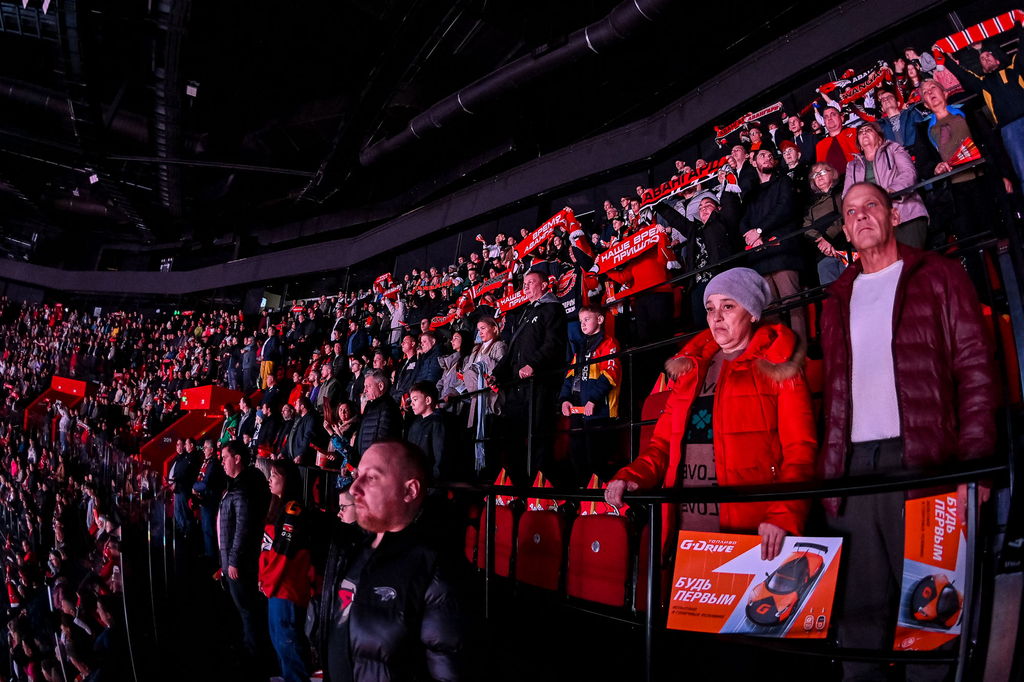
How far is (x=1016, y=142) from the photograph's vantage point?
3.25m

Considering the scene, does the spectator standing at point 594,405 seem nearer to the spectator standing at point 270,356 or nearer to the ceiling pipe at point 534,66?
the ceiling pipe at point 534,66

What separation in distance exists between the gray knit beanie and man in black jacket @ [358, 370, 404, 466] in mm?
3278

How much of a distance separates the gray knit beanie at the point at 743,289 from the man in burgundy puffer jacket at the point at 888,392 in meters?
0.27

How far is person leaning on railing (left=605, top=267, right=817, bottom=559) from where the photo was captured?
79.4 inches

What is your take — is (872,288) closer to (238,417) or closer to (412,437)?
(412,437)

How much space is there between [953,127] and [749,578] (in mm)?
3927

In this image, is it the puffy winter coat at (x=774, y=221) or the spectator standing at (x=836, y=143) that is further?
the spectator standing at (x=836, y=143)

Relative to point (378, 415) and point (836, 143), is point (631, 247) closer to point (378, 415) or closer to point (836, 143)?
point (836, 143)

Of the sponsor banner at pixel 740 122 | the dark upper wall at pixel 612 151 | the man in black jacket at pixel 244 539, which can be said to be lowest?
the man in black jacket at pixel 244 539

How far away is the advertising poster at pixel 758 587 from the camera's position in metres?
1.71

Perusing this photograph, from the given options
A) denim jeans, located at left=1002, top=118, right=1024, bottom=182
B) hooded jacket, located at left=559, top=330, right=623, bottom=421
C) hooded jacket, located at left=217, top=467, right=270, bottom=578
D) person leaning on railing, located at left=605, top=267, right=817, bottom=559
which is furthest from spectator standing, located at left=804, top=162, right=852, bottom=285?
hooded jacket, located at left=217, top=467, right=270, bottom=578

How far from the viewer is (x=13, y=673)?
2.49 m

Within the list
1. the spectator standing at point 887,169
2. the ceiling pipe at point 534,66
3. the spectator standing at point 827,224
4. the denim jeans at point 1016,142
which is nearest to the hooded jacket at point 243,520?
the spectator standing at point 827,224

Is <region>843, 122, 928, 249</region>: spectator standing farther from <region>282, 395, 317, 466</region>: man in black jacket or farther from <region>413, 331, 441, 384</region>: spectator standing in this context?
<region>282, 395, 317, 466</region>: man in black jacket
